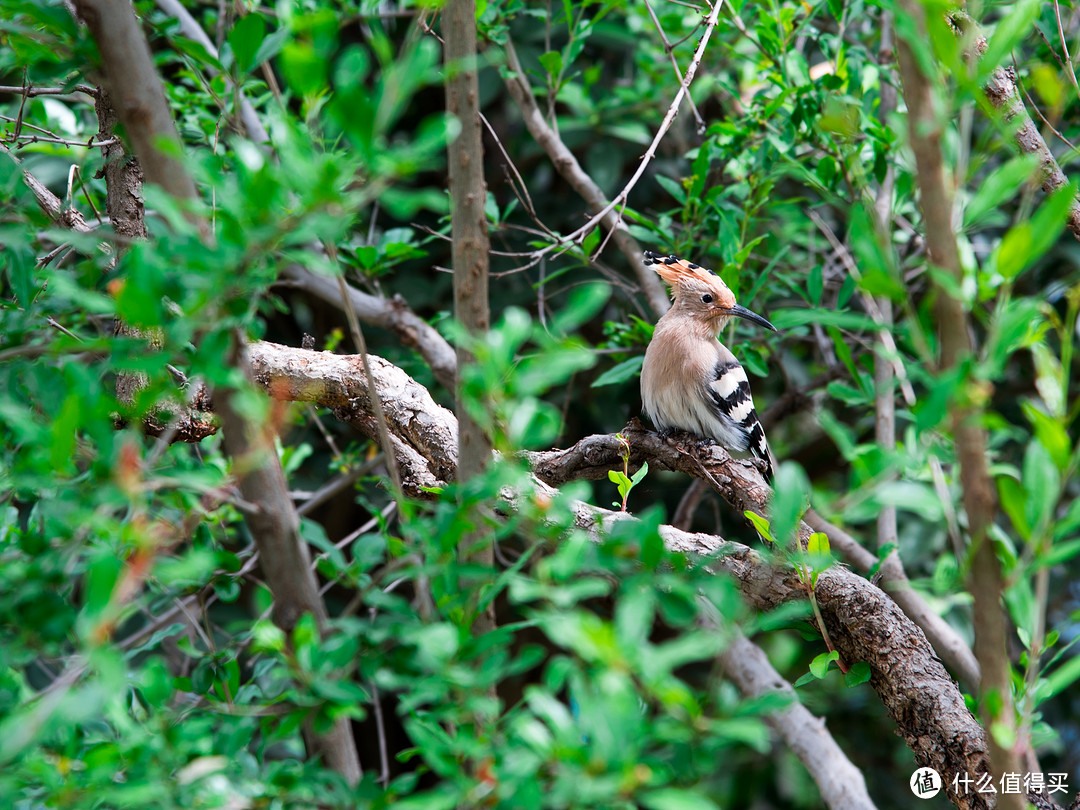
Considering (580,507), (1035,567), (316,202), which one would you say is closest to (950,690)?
(580,507)

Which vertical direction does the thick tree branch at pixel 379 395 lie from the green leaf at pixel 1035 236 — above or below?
below

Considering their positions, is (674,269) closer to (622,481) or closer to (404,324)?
(404,324)

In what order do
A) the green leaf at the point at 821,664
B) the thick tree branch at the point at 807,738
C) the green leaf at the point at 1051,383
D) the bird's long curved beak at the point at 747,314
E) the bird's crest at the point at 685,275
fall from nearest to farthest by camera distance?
the green leaf at the point at 1051,383
the green leaf at the point at 821,664
the thick tree branch at the point at 807,738
the bird's long curved beak at the point at 747,314
the bird's crest at the point at 685,275

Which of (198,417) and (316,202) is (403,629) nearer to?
(316,202)

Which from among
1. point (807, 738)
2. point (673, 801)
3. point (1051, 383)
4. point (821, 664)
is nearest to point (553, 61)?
point (821, 664)

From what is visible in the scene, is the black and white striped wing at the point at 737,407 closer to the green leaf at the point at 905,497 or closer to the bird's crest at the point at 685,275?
the bird's crest at the point at 685,275

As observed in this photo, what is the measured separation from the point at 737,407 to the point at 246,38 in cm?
209

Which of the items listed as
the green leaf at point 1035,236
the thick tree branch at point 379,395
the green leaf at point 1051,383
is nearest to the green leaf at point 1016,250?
the green leaf at point 1035,236

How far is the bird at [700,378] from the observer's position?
9.00ft

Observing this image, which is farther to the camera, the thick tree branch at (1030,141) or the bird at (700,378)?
the bird at (700,378)

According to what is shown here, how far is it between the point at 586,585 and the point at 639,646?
0.08 metres

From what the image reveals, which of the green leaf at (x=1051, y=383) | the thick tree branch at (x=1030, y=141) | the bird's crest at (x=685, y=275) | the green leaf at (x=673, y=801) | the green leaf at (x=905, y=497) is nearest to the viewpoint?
the green leaf at (x=673, y=801)

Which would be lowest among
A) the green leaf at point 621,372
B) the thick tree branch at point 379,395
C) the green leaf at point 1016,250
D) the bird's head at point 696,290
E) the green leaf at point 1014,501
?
the thick tree branch at point 379,395

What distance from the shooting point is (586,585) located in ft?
2.53
